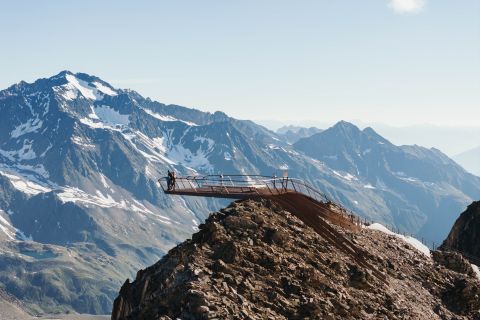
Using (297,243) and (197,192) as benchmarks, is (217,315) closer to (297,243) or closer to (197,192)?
(297,243)

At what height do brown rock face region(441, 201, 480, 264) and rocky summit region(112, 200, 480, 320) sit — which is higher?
rocky summit region(112, 200, 480, 320)

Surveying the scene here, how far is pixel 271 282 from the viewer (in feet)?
130

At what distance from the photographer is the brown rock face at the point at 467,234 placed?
120881mm

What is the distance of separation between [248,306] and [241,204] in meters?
15.3

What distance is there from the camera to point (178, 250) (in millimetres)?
43562

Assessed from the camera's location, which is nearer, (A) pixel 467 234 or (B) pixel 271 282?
(B) pixel 271 282

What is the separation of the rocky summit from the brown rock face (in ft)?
214

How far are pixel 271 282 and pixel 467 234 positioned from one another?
9575 centimetres

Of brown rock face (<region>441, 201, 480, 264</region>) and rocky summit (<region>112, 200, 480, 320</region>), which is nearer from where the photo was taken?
rocky summit (<region>112, 200, 480, 320</region>)

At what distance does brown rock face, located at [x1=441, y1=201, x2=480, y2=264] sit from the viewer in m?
121

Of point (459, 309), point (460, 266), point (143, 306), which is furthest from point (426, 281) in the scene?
point (143, 306)

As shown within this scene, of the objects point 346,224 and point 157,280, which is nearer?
point 157,280

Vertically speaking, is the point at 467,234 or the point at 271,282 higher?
the point at 271,282

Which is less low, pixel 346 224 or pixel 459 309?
pixel 346 224
